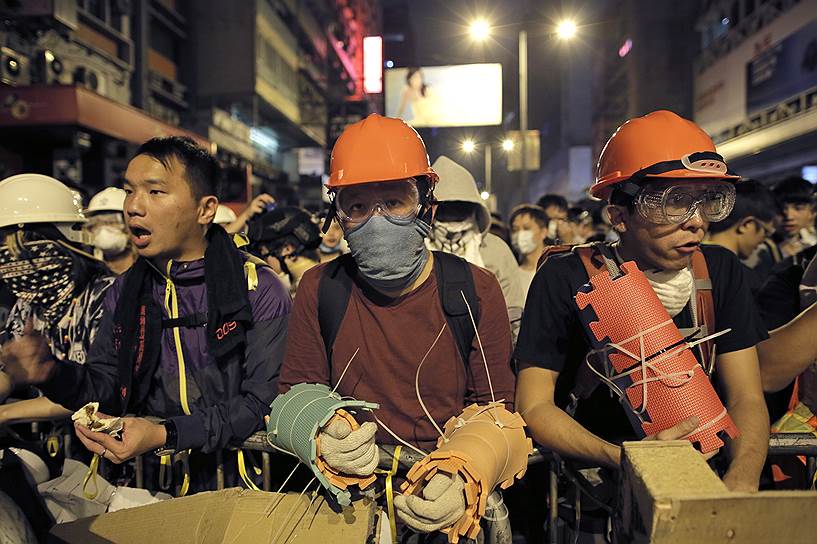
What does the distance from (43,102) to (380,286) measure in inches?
647

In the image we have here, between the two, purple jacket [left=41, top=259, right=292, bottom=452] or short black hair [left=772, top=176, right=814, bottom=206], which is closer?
purple jacket [left=41, top=259, right=292, bottom=452]

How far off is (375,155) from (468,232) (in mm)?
2839

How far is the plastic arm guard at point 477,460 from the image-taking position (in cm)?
177

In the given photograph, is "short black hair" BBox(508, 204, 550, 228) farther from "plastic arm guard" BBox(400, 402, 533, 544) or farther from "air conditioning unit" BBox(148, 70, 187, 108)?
"air conditioning unit" BBox(148, 70, 187, 108)

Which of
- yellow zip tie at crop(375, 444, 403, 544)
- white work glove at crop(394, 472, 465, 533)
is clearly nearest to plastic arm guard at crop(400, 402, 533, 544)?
white work glove at crop(394, 472, 465, 533)

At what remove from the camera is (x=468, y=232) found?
5.29 m

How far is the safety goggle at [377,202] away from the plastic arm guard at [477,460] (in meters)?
0.92

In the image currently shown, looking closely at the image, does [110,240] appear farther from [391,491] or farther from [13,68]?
[13,68]

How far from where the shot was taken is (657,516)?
133 centimetres

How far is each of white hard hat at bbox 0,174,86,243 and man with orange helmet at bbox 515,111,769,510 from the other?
3.17m

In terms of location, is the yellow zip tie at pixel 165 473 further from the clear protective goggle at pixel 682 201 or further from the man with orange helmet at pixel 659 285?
the clear protective goggle at pixel 682 201

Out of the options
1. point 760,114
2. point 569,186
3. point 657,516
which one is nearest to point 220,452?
point 657,516

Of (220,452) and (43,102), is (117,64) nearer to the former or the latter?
(43,102)

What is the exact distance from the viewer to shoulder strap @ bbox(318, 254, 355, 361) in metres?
2.56
